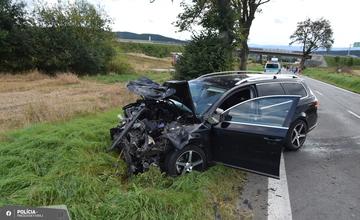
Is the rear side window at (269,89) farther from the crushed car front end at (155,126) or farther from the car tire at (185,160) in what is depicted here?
the car tire at (185,160)

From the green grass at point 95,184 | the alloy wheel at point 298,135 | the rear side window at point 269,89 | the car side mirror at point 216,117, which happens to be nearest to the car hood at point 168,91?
the car side mirror at point 216,117

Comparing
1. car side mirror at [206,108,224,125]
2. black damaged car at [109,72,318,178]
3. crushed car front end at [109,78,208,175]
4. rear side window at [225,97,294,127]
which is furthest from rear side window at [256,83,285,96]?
crushed car front end at [109,78,208,175]

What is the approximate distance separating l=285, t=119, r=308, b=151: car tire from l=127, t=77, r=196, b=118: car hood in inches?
101

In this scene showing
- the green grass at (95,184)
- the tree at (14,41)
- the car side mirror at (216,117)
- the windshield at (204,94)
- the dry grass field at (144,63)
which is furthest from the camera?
the dry grass field at (144,63)

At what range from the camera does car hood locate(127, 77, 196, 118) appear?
5.43 meters

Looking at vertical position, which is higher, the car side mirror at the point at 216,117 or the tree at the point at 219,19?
the tree at the point at 219,19

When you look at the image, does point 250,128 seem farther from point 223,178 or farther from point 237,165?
point 223,178

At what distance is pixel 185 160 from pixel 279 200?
60.4 inches

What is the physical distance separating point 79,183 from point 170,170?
4.55ft

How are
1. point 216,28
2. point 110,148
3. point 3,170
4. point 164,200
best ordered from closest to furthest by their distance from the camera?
point 164,200 → point 3,170 → point 110,148 → point 216,28

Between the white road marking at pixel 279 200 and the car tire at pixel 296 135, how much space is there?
145cm

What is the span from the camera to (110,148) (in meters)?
5.47

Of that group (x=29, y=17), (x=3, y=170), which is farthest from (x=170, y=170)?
(x=29, y=17)

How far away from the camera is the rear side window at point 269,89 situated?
20.9 feet
